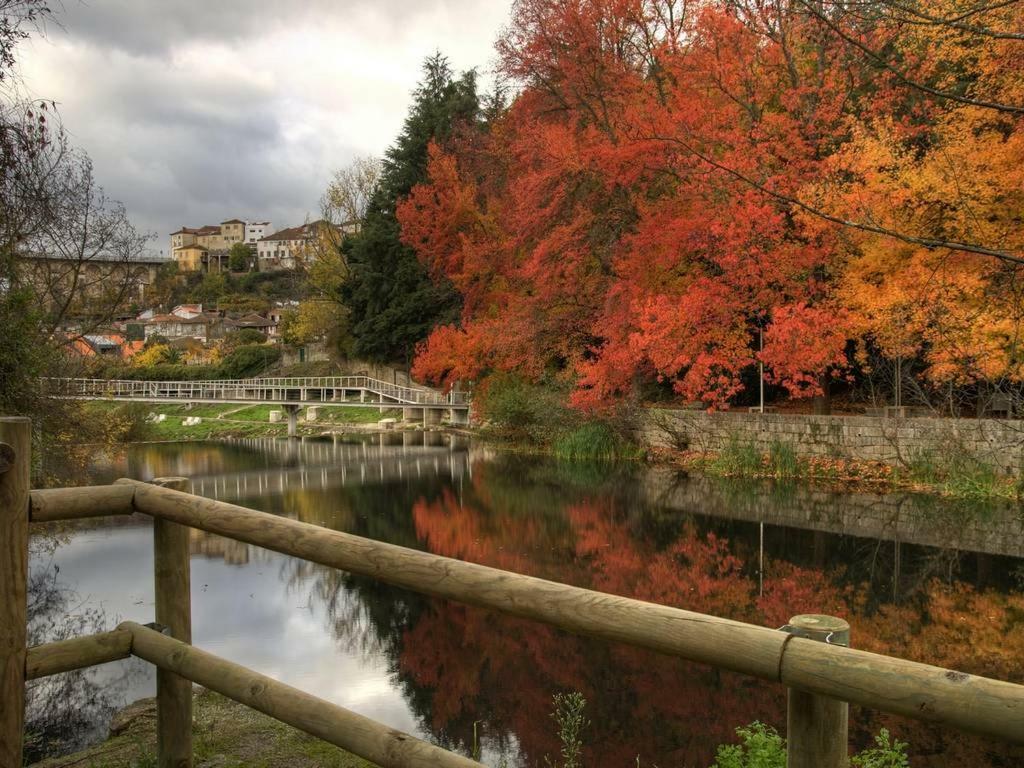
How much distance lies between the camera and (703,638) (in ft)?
5.91

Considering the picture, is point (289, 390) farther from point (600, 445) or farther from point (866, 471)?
point (866, 471)

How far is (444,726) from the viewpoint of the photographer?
20.8ft

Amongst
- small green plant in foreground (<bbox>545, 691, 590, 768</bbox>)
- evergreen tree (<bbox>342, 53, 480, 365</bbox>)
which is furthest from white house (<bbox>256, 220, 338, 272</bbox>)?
small green plant in foreground (<bbox>545, 691, 590, 768</bbox>)

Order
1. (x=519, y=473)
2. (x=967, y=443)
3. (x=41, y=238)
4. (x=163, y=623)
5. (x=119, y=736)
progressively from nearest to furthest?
(x=163, y=623) → (x=119, y=736) → (x=41, y=238) → (x=967, y=443) → (x=519, y=473)

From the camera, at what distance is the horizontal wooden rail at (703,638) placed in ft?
4.96

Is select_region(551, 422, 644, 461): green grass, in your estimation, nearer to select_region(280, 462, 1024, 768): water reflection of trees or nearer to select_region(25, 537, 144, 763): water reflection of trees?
select_region(280, 462, 1024, 768): water reflection of trees

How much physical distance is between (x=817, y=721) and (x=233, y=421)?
36779mm

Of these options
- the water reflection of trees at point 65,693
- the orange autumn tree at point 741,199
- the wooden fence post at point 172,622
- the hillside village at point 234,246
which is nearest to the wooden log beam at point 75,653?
the wooden fence post at point 172,622

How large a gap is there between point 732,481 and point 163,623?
15.2 m

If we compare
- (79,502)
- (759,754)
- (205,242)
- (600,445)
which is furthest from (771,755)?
(205,242)

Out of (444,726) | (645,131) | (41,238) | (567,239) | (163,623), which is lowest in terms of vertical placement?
(444,726)

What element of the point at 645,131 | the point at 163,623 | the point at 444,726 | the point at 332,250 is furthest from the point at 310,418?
the point at 163,623

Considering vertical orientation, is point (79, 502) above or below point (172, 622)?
above

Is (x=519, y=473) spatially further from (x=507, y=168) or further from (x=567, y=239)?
(x=507, y=168)
